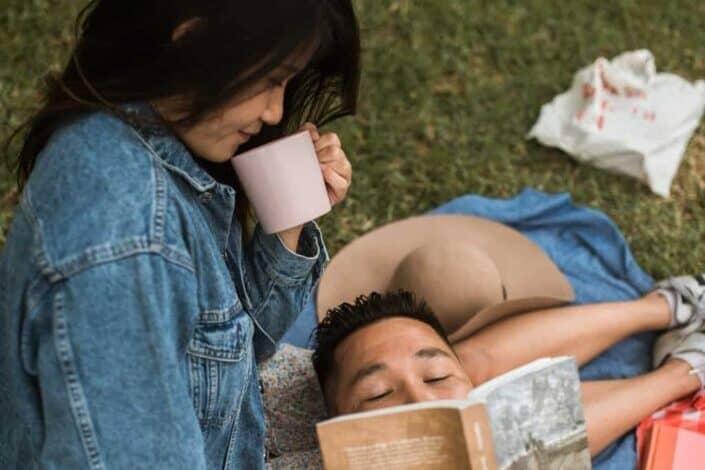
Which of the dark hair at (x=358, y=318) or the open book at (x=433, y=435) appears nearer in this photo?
the open book at (x=433, y=435)

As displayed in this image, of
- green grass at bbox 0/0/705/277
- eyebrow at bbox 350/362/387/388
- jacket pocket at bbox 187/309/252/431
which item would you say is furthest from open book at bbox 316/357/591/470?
green grass at bbox 0/0/705/277

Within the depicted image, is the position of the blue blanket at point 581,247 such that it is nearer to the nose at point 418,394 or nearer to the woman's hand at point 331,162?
the nose at point 418,394

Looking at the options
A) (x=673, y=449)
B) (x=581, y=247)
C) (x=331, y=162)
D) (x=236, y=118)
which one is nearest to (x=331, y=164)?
(x=331, y=162)

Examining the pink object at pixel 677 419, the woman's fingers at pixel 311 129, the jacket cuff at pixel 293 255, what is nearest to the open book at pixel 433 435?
the jacket cuff at pixel 293 255

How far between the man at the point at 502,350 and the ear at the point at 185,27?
94cm

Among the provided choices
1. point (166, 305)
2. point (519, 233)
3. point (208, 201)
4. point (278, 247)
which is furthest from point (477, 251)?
point (166, 305)

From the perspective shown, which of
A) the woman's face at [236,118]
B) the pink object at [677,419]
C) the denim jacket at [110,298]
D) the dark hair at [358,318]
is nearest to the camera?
the denim jacket at [110,298]

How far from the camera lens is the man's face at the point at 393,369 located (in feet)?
6.21

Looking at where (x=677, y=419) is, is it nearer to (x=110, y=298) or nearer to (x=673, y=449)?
(x=673, y=449)

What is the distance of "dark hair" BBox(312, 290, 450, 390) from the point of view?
7.11ft

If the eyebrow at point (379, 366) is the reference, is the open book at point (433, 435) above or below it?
above

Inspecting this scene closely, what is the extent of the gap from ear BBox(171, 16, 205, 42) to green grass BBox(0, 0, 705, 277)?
164 centimetres

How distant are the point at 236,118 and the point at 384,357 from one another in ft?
2.64

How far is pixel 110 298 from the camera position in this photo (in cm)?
121
